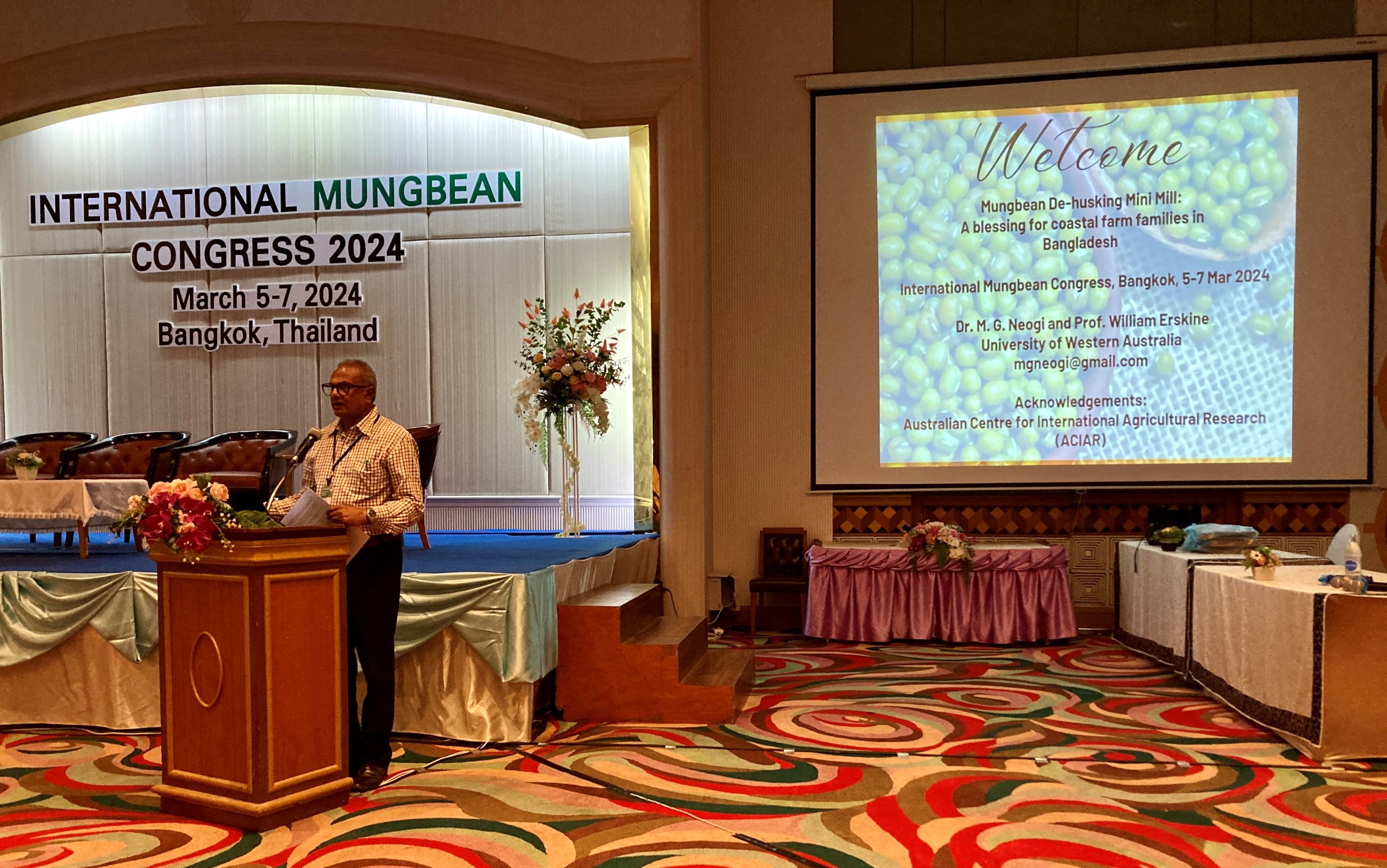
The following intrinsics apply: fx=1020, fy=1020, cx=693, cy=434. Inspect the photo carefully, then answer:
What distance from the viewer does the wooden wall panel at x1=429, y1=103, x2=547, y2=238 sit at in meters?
8.50

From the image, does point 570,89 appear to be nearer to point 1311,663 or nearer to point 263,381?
point 263,381

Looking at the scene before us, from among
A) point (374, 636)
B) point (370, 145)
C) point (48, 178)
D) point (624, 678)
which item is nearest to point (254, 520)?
point (374, 636)

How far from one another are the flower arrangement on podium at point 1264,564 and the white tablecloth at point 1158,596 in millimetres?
426

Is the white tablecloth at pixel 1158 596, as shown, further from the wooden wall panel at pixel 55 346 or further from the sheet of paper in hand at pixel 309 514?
the wooden wall panel at pixel 55 346

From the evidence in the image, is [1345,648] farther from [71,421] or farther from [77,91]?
[71,421]

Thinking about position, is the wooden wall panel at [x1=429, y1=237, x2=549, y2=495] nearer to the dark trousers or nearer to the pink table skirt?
the pink table skirt

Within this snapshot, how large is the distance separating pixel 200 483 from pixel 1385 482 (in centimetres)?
736

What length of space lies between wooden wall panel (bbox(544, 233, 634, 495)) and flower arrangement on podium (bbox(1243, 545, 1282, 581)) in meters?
4.78

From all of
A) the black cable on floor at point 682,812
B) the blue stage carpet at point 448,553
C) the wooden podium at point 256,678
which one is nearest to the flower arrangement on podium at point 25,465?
the blue stage carpet at point 448,553

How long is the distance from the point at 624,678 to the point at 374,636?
1401 mm

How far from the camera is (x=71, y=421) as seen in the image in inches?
354

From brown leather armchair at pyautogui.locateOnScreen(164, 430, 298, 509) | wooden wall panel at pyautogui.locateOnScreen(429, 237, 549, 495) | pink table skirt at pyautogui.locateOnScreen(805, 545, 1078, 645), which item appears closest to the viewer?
pink table skirt at pyautogui.locateOnScreen(805, 545, 1078, 645)

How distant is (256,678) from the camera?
3.39 meters

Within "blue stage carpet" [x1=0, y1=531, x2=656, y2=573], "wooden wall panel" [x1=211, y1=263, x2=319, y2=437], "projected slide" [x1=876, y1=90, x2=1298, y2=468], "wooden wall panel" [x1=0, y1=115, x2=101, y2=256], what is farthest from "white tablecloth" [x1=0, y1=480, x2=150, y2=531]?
"projected slide" [x1=876, y1=90, x2=1298, y2=468]
